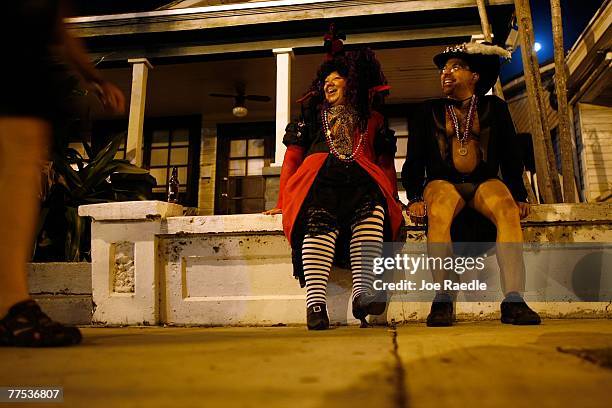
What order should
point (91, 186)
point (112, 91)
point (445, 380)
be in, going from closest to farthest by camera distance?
point (445, 380)
point (112, 91)
point (91, 186)

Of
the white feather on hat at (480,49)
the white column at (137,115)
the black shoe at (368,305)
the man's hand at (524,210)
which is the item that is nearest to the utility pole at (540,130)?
the white feather on hat at (480,49)

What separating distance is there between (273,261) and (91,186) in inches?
96.9

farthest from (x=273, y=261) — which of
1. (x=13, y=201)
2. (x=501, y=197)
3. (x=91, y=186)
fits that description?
(x=91, y=186)

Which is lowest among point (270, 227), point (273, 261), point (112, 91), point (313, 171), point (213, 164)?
point (273, 261)

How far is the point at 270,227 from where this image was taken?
301 cm

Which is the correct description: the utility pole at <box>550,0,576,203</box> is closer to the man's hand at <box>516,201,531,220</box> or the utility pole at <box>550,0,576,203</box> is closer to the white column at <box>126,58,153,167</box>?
the man's hand at <box>516,201,531,220</box>

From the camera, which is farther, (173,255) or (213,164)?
(213,164)

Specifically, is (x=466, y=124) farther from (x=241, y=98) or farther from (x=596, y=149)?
(x=596, y=149)

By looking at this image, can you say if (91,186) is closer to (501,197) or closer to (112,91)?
(112,91)

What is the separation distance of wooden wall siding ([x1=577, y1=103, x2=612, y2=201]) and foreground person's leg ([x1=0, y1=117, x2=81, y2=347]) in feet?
26.7

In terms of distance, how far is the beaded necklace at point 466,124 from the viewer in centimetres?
281

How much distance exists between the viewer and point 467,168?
278 cm

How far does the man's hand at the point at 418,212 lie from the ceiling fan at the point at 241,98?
5.61 meters

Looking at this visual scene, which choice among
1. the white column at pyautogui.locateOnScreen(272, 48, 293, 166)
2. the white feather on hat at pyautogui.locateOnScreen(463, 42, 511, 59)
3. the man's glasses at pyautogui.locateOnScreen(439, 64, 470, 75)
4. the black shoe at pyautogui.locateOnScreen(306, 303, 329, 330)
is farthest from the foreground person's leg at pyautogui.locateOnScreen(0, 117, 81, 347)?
the white column at pyautogui.locateOnScreen(272, 48, 293, 166)
